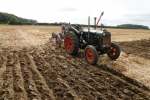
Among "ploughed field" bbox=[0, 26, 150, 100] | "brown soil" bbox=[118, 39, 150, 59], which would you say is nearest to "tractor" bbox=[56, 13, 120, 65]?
"ploughed field" bbox=[0, 26, 150, 100]

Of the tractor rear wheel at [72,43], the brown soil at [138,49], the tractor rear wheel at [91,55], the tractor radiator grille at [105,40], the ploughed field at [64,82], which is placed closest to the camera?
the ploughed field at [64,82]

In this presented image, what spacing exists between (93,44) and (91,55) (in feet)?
2.63

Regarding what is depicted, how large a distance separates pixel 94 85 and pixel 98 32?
2674mm

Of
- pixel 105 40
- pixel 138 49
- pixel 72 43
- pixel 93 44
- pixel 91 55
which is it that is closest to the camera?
pixel 91 55

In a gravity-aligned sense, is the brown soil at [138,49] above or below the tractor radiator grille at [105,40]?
below

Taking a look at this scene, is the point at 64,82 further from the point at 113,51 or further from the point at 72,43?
the point at 113,51

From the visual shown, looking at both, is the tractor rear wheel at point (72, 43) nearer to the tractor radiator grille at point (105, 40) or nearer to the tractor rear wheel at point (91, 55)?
the tractor rear wheel at point (91, 55)

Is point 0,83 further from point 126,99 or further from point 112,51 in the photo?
point 112,51

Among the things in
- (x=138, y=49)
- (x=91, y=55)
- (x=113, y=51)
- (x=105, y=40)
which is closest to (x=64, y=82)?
(x=91, y=55)

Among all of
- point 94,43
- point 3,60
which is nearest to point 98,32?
point 94,43

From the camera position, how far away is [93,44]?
22.2 ft

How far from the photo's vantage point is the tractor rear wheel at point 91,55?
5.82 m

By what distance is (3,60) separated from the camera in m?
6.18

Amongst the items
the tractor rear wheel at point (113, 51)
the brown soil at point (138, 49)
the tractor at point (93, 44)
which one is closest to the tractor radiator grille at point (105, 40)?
the tractor at point (93, 44)
